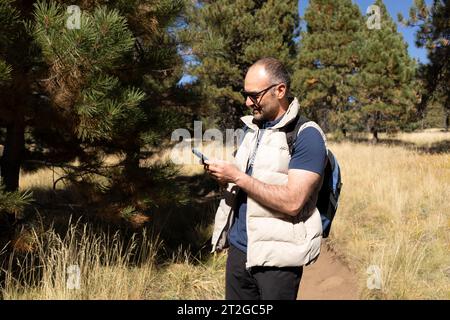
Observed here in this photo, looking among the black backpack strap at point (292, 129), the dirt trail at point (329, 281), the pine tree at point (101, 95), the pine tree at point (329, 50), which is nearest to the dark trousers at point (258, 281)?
the black backpack strap at point (292, 129)

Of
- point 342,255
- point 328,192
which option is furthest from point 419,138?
point 328,192

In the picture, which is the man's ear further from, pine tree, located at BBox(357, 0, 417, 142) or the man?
pine tree, located at BBox(357, 0, 417, 142)

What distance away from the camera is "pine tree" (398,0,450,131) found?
10383 millimetres

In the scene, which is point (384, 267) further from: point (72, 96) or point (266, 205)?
point (72, 96)

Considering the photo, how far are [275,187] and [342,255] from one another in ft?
10.3

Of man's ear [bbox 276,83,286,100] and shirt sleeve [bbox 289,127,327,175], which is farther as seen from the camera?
man's ear [bbox 276,83,286,100]

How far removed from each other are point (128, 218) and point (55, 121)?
3.68 ft

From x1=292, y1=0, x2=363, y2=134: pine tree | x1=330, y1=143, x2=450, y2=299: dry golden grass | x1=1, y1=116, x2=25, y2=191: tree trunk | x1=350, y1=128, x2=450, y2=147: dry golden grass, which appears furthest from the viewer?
x1=350, y1=128, x2=450, y2=147: dry golden grass

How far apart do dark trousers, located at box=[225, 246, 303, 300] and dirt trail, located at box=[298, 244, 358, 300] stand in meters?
1.86

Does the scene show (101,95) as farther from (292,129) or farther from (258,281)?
(258,281)

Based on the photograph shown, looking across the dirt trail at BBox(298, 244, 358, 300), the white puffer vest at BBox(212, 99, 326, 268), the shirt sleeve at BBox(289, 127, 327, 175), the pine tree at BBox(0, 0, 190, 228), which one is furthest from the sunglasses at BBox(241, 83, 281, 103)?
the dirt trail at BBox(298, 244, 358, 300)

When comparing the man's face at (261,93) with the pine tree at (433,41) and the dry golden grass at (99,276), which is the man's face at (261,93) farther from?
the pine tree at (433,41)

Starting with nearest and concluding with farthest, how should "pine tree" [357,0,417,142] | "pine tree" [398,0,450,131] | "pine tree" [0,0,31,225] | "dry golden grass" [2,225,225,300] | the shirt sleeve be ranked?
the shirt sleeve, "pine tree" [0,0,31,225], "dry golden grass" [2,225,225,300], "pine tree" [398,0,450,131], "pine tree" [357,0,417,142]

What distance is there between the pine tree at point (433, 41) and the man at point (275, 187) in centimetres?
1071
